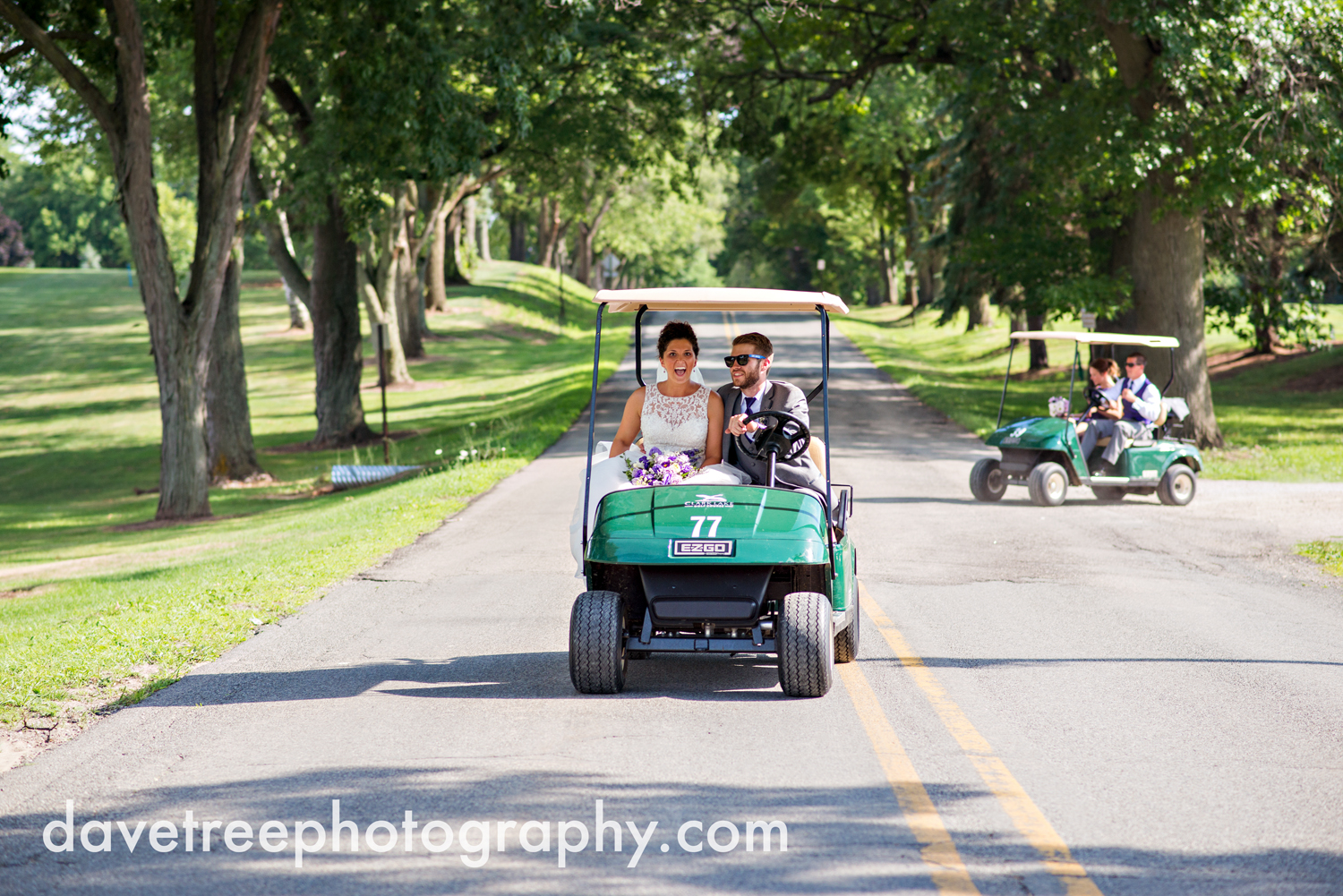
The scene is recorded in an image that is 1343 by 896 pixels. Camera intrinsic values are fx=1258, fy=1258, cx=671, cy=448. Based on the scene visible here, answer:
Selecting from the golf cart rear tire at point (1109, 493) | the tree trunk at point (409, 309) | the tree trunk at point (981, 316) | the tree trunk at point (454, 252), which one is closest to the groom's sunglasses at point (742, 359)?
the golf cart rear tire at point (1109, 493)

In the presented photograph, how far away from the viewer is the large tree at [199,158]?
17.9 m

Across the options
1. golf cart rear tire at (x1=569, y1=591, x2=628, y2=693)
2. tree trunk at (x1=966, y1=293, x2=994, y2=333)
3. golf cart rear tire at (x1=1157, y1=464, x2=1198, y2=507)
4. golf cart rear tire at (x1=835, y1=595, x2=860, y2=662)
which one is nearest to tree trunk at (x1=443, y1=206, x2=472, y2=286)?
tree trunk at (x1=966, y1=293, x2=994, y2=333)

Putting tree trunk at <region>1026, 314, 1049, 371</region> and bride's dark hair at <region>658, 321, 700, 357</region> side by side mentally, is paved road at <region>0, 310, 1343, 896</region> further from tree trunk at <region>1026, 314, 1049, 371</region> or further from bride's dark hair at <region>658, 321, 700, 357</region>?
tree trunk at <region>1026, 314, 1049, 371</region>

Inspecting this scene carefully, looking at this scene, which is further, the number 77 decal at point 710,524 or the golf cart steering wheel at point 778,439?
the golf cart steering wheel at point 778,439

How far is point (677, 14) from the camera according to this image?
27.4 metres

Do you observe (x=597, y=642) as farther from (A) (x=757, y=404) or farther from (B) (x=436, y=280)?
(B) (x=436, y=280)

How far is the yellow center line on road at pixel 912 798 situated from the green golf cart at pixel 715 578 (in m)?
0.34

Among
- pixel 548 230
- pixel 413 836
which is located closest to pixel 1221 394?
pixel 413 836

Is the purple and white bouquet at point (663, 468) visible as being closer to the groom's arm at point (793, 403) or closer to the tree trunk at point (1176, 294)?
the groom's arm at point (793, 403)

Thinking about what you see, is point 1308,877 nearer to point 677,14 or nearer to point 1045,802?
→ point 1045,802

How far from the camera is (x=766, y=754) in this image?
577 centimetres

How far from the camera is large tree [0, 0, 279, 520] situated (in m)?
17.9

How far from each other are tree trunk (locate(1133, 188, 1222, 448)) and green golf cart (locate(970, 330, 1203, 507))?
649 cm

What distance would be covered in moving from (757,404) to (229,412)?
61.7 feet
